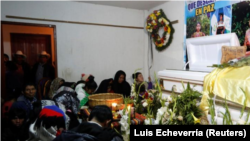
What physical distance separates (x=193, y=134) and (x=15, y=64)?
322 centimetres

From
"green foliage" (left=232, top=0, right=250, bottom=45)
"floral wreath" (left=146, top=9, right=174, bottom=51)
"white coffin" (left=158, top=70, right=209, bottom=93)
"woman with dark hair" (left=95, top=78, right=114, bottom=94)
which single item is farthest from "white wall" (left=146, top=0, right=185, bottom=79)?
"white coffin" (left=158, top=70, right=209, bottom=93)

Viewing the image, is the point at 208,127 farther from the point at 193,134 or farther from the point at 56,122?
the point at 56,122

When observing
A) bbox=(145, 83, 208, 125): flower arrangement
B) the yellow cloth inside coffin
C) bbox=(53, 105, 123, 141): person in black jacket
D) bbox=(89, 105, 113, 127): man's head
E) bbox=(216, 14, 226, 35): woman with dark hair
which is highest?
bbox=(216, 14, 226, 35): woman with dark hair

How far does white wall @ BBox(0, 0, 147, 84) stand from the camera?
282cm

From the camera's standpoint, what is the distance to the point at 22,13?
271 cm

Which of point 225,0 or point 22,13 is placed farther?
point 22,13

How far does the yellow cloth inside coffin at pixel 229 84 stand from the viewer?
1012 millimetres

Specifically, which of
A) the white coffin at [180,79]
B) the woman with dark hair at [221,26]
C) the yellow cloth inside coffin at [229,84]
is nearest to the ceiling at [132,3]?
the woman with dark hair at [221,26]

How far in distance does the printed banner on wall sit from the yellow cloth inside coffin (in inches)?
40.8

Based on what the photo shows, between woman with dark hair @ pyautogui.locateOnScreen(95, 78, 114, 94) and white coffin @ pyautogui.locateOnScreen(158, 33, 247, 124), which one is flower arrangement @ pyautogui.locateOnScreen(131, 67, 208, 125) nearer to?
white coffin @ pyautogui.locateOnScreen(158, 33, 247, 124)

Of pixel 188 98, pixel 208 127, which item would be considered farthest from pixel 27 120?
pixel 208 127

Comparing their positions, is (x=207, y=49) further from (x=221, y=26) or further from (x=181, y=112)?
(x=181, y=112)

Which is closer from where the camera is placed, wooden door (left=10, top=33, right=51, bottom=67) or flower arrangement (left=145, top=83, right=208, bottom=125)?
flower arrangement (left=145, top=83, right=208, bottom=125)

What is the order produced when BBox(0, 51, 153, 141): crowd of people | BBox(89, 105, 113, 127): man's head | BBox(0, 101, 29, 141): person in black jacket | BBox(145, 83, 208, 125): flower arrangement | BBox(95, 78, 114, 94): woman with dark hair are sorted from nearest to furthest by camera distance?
BBox(145, 83, 208, 125): flower arrangement < BBox(0, 51, 153, 141): crowd of people < BBox(89, 105, 113, 127): man's head < BBox(0, 101, 29, 141): person in black jacket < BBox(95, 78, 114, 94): woman with dark hair
